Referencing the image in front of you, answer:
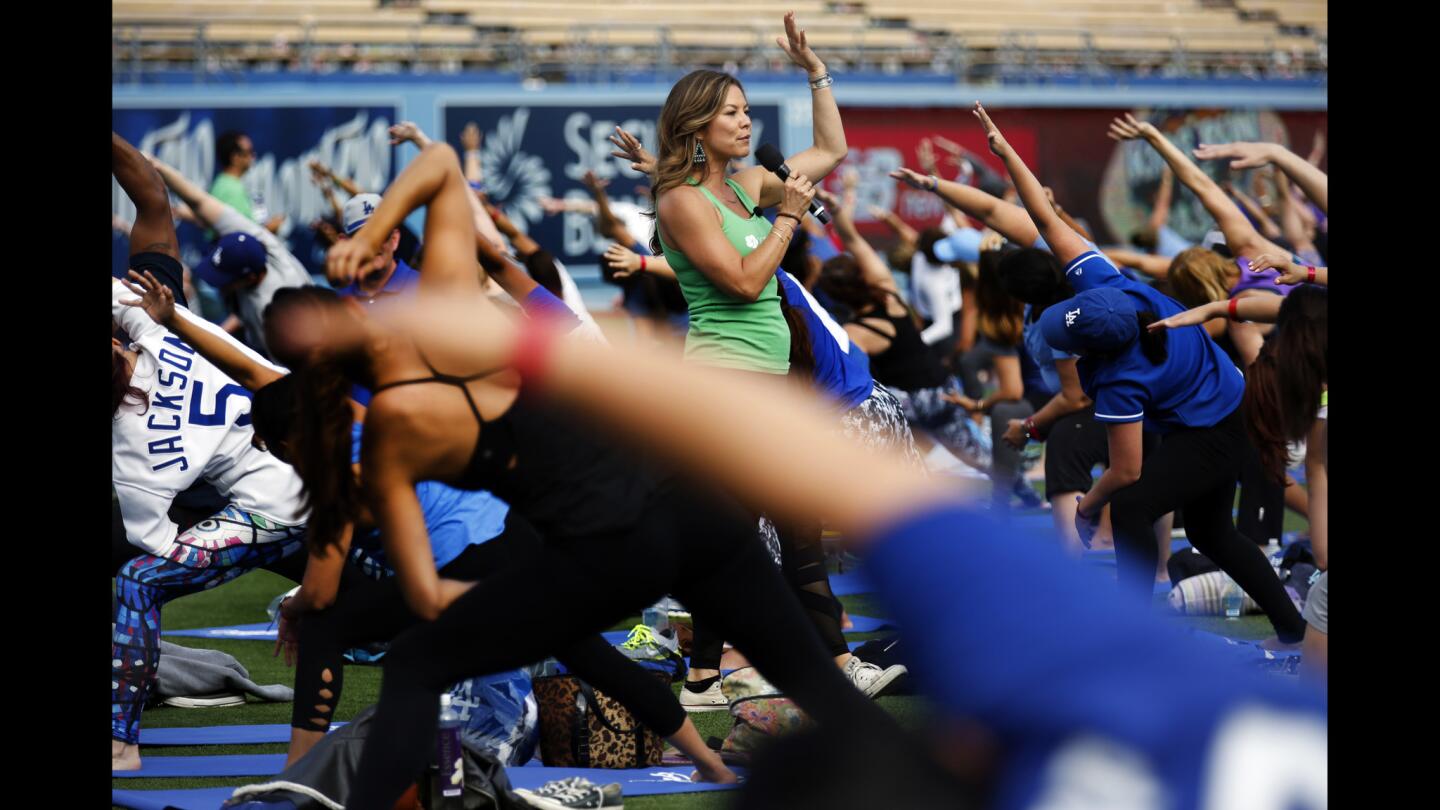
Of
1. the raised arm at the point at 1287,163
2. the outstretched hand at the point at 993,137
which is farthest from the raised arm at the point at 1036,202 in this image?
the raised arm at the point at 1287,163

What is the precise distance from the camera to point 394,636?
429 cm

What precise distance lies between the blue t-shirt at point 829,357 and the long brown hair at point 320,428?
2680 millimetres

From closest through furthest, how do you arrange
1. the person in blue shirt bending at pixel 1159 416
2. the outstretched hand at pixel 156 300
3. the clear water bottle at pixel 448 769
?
the clear water bottle at pixel 448 769
the outstretched hand at pixel 156 300
the person in blue shirt bending at pixel 1159 416

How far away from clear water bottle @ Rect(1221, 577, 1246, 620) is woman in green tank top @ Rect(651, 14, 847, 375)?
312 cm

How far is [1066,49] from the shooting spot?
2445cm

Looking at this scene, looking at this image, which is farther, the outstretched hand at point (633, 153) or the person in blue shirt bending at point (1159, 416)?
the person in blue shirt bending at point (1159, 416)

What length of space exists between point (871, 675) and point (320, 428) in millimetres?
2676

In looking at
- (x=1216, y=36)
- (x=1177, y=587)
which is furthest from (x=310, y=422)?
(x=1216, y=36)

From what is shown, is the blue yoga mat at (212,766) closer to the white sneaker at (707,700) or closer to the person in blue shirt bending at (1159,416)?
the white sneaker at (707,700)

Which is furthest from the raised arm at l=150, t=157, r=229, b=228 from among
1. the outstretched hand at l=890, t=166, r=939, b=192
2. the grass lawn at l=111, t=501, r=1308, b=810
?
the outstretched hand at l=890, t=166, r=939, b=192

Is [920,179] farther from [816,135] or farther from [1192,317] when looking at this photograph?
[1192,317]

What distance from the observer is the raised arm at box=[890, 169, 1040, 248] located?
254 inches

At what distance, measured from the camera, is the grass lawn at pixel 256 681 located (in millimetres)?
4820
